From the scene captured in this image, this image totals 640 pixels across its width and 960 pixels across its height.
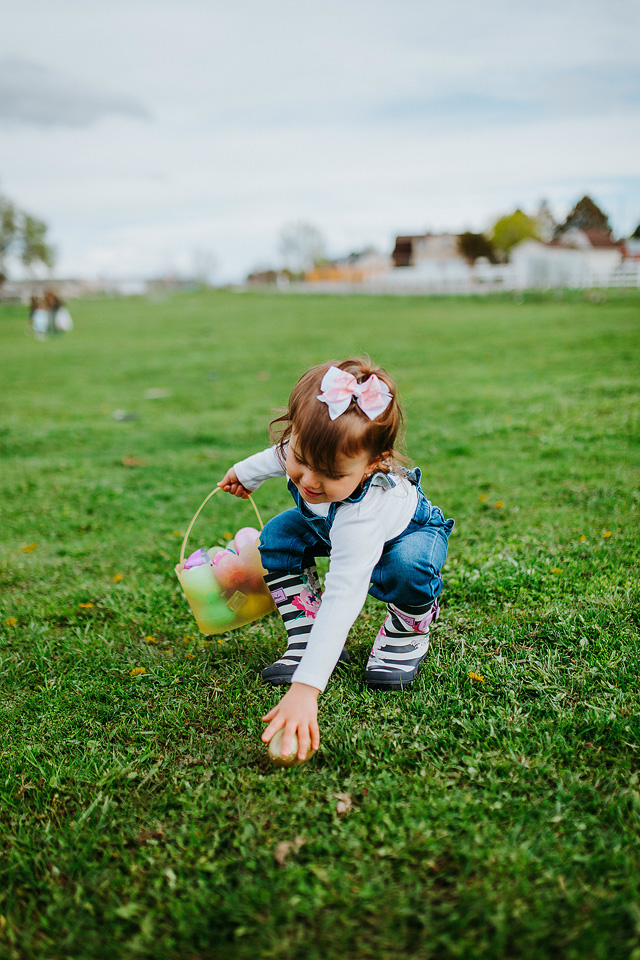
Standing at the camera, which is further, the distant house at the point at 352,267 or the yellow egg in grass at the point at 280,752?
the distant house at the point at 352,267

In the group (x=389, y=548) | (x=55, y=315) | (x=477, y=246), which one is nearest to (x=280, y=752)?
(x=389, y=548)

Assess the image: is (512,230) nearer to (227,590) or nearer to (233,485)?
(233,485)

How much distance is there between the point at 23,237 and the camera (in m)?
64.8

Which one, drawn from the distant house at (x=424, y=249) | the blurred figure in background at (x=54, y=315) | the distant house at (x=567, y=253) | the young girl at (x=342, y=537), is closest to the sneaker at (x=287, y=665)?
the young girl at (x=342, y=537)

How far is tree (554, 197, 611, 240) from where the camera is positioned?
5562 cm

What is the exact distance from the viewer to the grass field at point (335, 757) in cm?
156

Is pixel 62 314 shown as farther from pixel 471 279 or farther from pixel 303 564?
pixel 303 564

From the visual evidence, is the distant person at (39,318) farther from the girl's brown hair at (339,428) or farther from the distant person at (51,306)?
the girl's brown hair at (339,428)

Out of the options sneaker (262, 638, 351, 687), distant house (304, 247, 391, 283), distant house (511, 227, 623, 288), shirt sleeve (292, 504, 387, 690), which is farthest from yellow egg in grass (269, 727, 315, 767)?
distant house (304, 247, 391, 283)

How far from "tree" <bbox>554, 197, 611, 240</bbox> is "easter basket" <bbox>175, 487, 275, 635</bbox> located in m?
59.9

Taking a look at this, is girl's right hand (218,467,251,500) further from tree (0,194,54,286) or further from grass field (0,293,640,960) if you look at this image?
tree (0,194,54,286)

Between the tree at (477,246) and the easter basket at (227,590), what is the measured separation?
54857mm

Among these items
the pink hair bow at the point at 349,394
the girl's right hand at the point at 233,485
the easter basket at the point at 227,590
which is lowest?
the easter basket at the point at 227,590

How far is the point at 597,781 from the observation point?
1.87m
